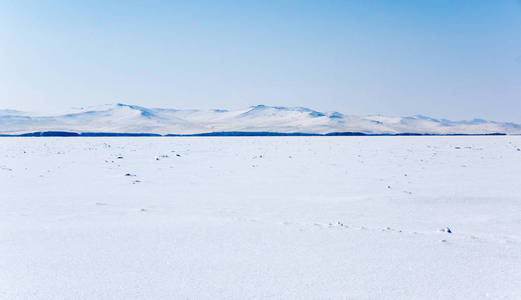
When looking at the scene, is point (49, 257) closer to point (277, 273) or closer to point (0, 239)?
point (0, 239)

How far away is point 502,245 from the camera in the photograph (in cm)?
378

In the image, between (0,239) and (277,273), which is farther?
(0,239)

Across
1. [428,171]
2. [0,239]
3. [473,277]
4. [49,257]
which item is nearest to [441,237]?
[473,277]

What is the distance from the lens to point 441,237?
13.4 feet

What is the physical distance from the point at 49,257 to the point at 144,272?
89 centimetres

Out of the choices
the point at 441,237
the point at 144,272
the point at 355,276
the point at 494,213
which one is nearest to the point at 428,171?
the point at 494,213

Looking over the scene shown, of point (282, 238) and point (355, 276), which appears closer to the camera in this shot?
point (355, 276)

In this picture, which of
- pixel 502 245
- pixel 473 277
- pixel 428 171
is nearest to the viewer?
pixel 473 277

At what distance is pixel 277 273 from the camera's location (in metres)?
3.10

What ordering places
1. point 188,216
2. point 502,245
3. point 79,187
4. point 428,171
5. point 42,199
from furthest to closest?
point 428,171 → point 79,187 → point 42,199 → point 188,216 → point 502,245

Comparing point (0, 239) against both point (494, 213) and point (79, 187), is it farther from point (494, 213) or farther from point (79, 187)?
point (494, 213)

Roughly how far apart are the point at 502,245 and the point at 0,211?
533cm

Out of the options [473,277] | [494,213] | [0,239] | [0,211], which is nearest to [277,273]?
[473,277]

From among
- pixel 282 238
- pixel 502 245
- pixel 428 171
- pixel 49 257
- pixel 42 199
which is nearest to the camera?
pixel 49 257
